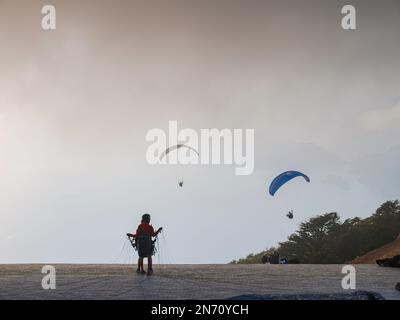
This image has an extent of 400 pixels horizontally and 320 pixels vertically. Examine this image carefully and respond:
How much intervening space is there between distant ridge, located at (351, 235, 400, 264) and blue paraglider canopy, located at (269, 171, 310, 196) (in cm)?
1108

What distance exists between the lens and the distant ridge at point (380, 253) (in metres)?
37.1

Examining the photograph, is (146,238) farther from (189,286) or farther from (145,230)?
(189,286)

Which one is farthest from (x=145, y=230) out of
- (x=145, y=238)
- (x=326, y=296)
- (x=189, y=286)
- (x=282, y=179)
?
(x=282, y=179)

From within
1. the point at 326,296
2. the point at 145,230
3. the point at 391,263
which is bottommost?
the point at 391,263

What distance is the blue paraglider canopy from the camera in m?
28.7

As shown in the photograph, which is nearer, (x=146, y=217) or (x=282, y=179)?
(x=146, y=217)

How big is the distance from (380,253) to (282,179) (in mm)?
13827

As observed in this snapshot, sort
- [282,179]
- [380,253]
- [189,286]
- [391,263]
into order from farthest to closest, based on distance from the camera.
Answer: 1. [380,253]
2. [282,179]
3. [391,263]
4. [189,286]

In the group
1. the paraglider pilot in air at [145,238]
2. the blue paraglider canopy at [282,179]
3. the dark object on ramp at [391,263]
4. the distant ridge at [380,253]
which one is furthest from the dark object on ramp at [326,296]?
the distant ridge at [380,253]

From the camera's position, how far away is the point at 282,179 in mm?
29703

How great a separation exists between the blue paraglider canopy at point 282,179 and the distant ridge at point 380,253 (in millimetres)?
11075

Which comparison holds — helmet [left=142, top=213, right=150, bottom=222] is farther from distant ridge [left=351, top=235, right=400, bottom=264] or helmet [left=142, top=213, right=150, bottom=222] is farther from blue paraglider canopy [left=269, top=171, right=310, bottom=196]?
distant ridge [left=351, top=235, right=400, bottom=264]

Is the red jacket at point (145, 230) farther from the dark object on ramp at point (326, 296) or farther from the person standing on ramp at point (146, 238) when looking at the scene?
the dark object on ramp at point (326, 296)
